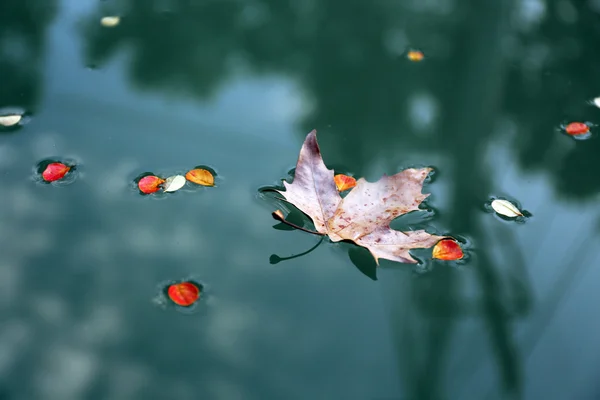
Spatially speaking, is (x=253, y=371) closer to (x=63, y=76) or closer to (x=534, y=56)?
(x=63, y=76)

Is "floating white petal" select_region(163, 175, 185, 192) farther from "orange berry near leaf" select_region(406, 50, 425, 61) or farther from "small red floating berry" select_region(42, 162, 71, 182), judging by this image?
"orange berry near leaf" select_region(406, 50, 425, 61)

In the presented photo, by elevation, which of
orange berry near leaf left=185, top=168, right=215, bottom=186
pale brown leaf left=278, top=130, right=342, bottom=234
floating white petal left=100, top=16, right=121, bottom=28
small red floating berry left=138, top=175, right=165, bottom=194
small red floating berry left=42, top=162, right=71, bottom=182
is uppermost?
pale brown leaf left=278, top=130, right=342, bottom=234

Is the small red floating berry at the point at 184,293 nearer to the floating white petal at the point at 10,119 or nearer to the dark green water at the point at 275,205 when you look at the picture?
the dark green water at the point at 275,205

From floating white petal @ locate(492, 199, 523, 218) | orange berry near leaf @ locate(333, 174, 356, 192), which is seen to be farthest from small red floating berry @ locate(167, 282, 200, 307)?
floating white petal @ locate(492, 199, 523, 218)

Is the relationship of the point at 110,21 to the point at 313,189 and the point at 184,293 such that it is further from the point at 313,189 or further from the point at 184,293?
the point at 184,293

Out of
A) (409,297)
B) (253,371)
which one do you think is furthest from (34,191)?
(409,297)

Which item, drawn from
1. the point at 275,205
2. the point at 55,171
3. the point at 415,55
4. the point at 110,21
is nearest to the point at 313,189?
the point at 275,205
